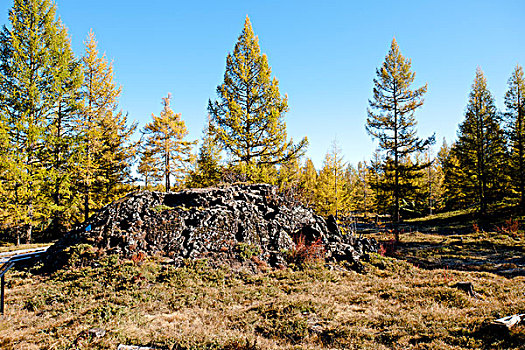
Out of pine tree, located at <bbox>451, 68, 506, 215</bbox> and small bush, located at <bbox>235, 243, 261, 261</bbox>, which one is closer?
small bush, located at <bbox>235, 243, 261, 261</bbox>

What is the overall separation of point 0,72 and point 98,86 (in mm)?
6300

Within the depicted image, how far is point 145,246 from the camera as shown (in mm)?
11812

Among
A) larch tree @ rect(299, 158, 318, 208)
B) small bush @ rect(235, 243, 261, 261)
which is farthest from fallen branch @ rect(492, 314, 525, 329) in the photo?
larch tree @ rect(299, 158, 318, 208)

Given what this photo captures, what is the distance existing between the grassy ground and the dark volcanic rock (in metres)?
1.16

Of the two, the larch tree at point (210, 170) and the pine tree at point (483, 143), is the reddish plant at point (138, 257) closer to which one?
the larch tree at point (210, 170)

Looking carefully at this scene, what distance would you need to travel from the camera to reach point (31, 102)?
1808 centimetres

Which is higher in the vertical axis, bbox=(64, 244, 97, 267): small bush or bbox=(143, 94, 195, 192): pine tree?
bbox=(143, 94, 195, 192): pine tree

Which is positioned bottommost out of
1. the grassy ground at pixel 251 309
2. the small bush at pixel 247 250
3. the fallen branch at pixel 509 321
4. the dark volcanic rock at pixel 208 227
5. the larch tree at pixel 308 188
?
the grassy ground at pixel 251 309

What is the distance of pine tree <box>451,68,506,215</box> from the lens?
30.1 m

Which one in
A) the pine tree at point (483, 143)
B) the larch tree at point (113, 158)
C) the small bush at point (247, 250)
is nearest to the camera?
the small bush at point (247, 250)

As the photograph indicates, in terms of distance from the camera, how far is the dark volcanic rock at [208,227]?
1188 cm

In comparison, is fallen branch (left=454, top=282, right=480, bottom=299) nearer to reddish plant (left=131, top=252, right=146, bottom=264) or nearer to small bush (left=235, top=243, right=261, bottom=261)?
small bush (left=235, top=243, right=261, bottom=261)

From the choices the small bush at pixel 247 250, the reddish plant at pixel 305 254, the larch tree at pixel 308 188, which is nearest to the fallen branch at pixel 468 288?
the reddish plant at pixel 305 254

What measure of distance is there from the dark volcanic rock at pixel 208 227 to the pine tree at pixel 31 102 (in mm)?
7877
